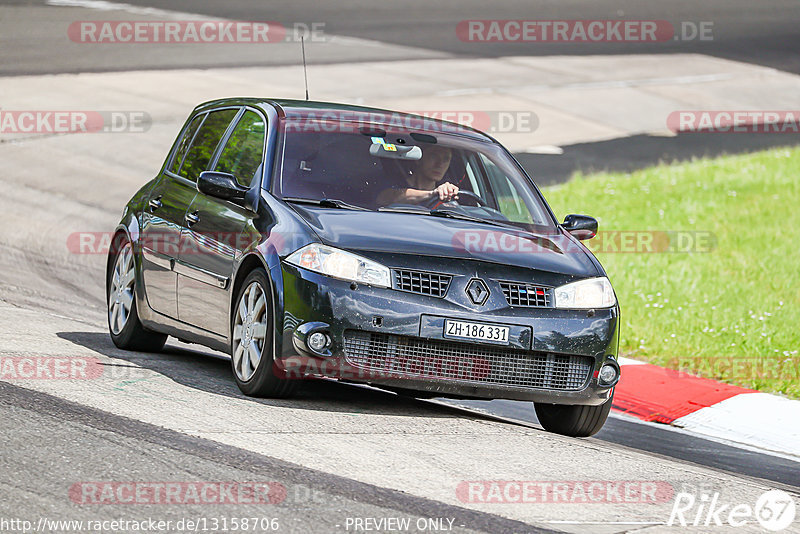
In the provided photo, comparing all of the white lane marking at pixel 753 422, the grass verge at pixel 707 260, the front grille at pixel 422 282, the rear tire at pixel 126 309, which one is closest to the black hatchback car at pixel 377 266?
the front grille at pixel 422 282

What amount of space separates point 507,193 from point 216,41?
20676mm

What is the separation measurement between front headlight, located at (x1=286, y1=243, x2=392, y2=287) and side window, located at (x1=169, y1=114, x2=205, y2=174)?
8.10 feet

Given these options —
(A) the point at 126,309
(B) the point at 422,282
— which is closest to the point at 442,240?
(B) the point at 422,282

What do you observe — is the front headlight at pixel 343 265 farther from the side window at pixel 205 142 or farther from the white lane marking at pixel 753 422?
the white lane marking at pixel 753 422

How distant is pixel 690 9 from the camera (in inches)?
1553

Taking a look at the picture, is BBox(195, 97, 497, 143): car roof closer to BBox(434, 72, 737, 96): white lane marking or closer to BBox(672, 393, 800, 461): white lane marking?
BBox(672, 393, 800, 461): white lane marking

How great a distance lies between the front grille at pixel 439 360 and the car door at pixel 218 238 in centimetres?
104

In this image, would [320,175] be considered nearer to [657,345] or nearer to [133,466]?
[133,466]

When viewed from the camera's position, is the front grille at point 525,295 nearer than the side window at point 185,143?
Yes

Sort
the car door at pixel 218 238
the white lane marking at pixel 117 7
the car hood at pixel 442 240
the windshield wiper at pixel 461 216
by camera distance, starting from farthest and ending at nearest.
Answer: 1. the white lane marking at pixel 117 7
2. the windshield wiper at pixel 461 216
3. the car door at pixel 218 238
4. the car hood at pixel 442 240

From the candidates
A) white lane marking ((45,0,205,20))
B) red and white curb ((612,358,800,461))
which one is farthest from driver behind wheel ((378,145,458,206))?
white lane marking ((45,0,205,20))

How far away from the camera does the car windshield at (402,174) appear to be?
820 cm

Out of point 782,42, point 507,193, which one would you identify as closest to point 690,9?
point 782,42

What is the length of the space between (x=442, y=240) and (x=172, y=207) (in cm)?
224
